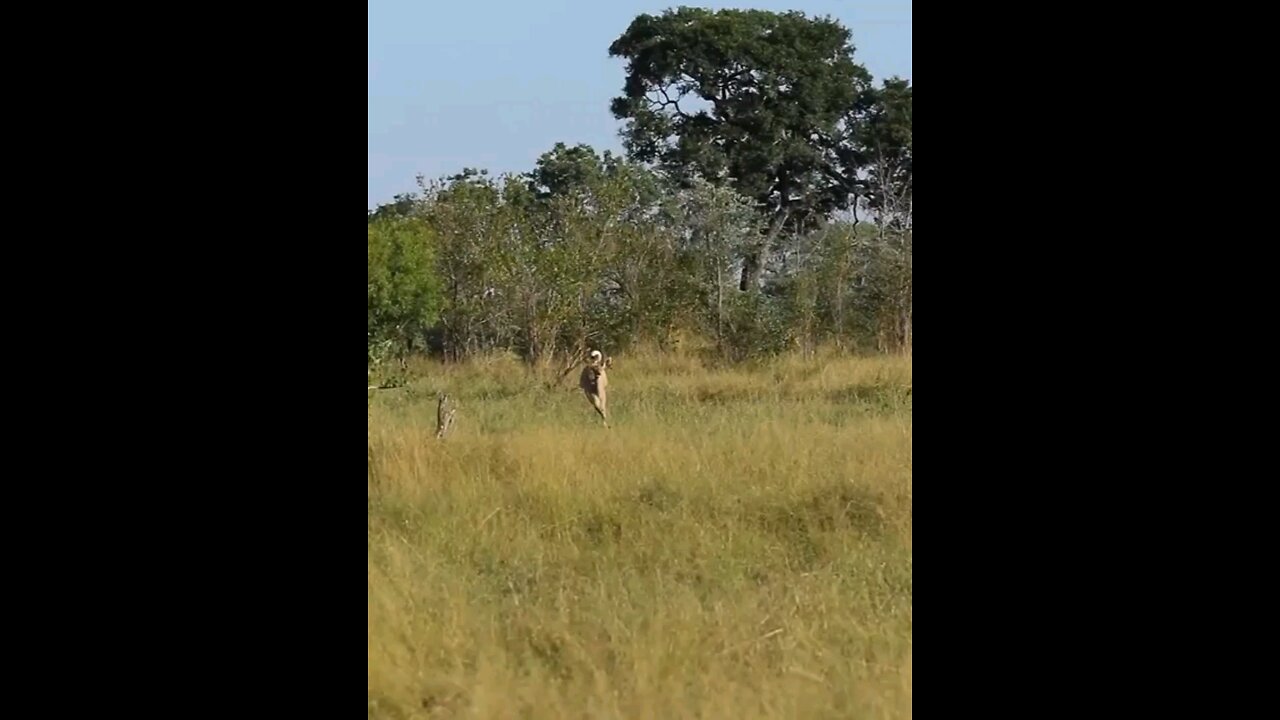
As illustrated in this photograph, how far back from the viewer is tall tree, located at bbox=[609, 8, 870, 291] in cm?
847

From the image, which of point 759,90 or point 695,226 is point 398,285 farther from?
point 759,90

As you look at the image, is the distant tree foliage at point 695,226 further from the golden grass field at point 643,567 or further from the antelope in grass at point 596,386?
the golden grass field at point 643,567

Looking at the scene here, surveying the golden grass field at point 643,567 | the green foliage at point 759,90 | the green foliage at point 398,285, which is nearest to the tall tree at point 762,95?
the green foliage at point 759,90

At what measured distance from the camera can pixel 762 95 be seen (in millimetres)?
8859

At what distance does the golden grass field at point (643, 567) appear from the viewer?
73.9 inches

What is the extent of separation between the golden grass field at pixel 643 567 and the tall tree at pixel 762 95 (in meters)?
4.22

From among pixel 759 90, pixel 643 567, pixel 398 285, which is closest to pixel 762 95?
pixel 759 90
